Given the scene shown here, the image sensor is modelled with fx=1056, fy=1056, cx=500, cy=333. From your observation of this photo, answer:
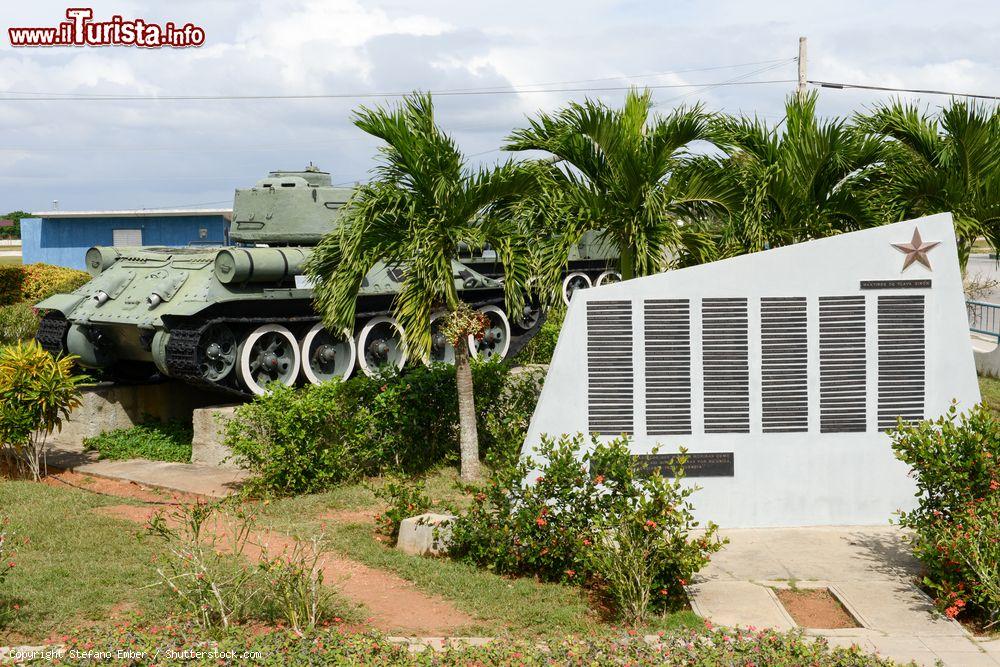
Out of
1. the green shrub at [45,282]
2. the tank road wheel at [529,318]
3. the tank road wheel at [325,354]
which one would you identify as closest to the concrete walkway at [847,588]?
the tank road wheel at [325,354]

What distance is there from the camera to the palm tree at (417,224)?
30.8 ft

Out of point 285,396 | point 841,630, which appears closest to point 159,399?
point 285,396

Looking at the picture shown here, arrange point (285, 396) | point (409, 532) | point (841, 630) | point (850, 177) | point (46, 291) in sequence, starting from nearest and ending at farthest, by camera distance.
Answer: point (841, 630), point (409, 532), point (285, 396), point (850, 177), point (46, 291)

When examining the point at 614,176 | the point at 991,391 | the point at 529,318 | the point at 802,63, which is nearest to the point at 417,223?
the point at 614,176

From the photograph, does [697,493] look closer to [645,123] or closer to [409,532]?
[409,532]

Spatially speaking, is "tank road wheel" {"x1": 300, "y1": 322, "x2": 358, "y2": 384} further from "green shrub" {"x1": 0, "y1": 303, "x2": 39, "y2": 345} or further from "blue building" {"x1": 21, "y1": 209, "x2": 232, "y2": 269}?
"blue building" {"x1": 21, "y1": 209, "x2": 232, "y2": 269}

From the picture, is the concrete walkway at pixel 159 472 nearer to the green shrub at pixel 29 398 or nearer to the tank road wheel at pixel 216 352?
the green shrub at pixel 29 398

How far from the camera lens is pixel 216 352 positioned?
12758 millimetres

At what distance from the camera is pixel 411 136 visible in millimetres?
9375

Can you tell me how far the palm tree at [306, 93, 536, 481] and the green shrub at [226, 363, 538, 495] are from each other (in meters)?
1.00

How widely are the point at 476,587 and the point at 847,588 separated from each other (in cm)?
248

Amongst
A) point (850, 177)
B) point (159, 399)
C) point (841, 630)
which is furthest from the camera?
point (159, 399)

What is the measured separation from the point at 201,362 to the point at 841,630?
8.41m

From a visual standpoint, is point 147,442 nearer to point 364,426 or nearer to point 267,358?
point 267,358
